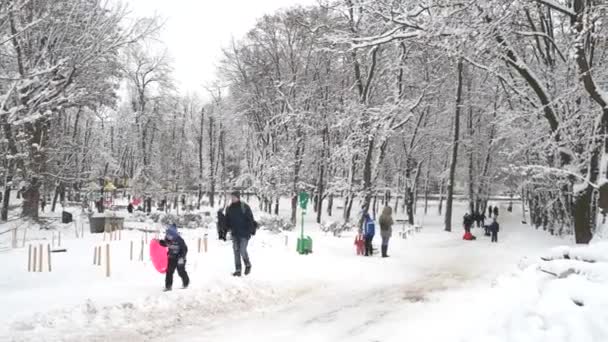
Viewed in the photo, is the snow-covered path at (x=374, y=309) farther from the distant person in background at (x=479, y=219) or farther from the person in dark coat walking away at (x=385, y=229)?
the distant person in background at (x=479, y=219)

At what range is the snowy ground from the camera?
17.3ft

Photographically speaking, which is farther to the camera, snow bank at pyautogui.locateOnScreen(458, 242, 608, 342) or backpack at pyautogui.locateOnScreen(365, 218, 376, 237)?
backpack at pyautogui.locateOnScreen(365, 218, 376, 237)

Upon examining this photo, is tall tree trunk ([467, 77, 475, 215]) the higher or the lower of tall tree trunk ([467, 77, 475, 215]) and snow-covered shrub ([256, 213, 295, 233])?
the higher

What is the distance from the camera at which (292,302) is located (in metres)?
9.74

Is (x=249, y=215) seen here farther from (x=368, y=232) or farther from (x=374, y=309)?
(x=368, y=232)

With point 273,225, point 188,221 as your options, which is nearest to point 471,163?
point 273,225

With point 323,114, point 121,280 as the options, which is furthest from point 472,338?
point 323,114

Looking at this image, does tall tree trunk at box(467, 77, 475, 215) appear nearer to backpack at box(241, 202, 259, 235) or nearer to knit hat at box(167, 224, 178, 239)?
backpack at box(241, 202, 259, 235)

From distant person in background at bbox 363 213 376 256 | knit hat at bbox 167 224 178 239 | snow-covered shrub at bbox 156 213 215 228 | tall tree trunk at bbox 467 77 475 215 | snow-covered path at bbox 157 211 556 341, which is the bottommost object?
snow-covered path at bbox 157 211 556 341

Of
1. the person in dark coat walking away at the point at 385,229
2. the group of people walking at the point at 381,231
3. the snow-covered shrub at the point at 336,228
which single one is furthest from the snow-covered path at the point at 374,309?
the snow-covered shrub at the point at 336,228

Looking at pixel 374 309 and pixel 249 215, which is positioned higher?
pixel 249 215

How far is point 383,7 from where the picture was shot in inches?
490

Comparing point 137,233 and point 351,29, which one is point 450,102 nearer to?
point 351,29

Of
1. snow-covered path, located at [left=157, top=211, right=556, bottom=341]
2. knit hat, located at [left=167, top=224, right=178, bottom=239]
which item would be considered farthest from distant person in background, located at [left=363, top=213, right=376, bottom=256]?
knit hat, located at [left=167, top=224, right=178, bottom=239]
